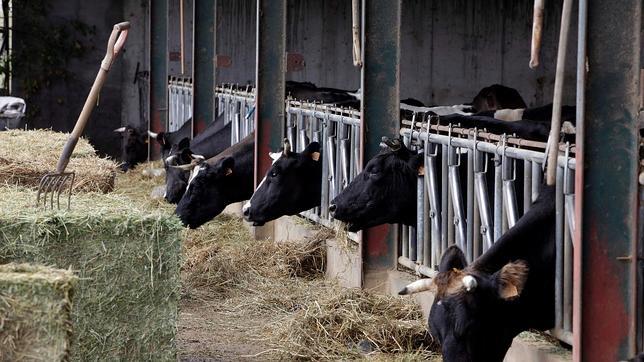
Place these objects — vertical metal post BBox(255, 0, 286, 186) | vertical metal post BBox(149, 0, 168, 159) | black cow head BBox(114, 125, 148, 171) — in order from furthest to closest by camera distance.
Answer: black cow head BBox(114, 125, 148, 171) → vertical metal post BBox(149, 0, 168, 159) → vertical metal post BBox(255, 0, 286, 186)

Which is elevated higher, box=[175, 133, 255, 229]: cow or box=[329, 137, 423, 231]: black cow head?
box=[329, 137, 423, 231]: black cow head

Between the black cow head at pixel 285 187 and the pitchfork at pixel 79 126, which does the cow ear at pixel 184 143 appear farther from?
the pitchfork at pixel 79 126

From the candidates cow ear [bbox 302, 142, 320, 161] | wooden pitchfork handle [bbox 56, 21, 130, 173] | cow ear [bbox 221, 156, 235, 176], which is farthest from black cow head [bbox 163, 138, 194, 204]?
wooden pitchfork handle [bbox 56, 21, 130, 173]

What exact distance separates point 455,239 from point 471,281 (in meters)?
2.15

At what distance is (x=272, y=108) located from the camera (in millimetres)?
11844

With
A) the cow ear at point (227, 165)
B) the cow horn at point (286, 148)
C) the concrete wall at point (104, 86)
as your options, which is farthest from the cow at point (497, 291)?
the concrete wall at point (104, 86)

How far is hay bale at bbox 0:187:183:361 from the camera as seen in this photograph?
18.8 feet

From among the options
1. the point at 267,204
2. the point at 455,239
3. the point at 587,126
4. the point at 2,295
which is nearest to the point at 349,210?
the point at 455,239

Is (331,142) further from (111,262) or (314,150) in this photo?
(111,262)

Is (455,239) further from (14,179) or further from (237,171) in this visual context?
(237,171)

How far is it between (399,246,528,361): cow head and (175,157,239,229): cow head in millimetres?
5397

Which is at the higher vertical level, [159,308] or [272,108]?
[272,108]

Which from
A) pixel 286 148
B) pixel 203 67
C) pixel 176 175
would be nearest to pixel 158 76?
pixel 203 67

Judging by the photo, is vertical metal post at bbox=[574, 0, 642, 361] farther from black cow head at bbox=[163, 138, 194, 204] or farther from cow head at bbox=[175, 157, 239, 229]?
black cow head at bbox=[163, 138, 194, 204]
